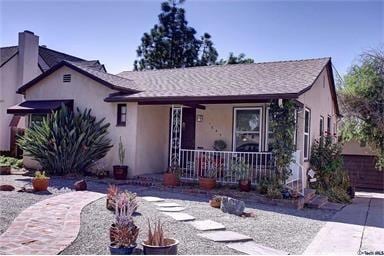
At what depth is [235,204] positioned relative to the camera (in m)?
8.23

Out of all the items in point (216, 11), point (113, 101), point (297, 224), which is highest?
point (216, 11)

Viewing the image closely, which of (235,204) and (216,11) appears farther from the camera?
(216,11)

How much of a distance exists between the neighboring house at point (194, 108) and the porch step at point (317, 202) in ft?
2.89

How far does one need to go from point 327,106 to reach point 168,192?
904cm

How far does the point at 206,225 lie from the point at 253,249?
4.91ft

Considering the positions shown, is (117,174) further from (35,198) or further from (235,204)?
(235,204)

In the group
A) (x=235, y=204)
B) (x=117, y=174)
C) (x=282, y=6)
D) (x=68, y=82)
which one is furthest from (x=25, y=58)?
(x=235, y=204)

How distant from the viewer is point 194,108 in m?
14.0

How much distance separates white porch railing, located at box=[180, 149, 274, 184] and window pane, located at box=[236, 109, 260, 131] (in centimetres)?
115

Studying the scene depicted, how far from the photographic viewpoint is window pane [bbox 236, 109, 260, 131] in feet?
42.4

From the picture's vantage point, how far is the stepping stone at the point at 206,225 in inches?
265

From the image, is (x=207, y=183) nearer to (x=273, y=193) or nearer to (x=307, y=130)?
(x=273, y=193)

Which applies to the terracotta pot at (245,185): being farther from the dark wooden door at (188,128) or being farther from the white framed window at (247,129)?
the dark wooden door at (188,128)

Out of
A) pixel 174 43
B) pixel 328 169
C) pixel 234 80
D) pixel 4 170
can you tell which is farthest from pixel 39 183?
pixel 174 43
